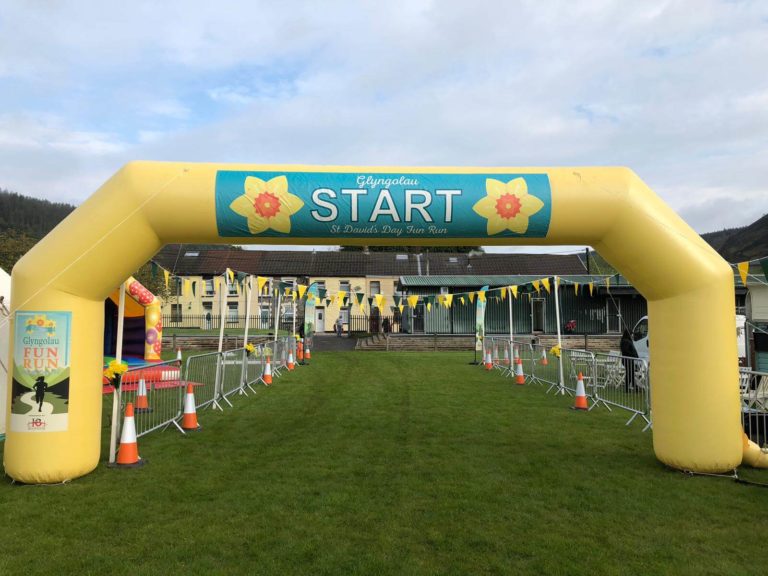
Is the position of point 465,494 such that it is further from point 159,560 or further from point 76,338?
point 76,338

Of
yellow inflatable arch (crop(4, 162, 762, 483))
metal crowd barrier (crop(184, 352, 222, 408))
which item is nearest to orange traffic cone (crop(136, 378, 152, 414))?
metal crowd barrier (crop(184, 352, 222, 408))

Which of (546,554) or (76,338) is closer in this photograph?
(546,554)

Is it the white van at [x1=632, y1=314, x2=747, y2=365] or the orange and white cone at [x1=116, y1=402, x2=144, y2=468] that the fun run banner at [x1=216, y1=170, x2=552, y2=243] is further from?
the white van at [x1=632, y1=314, x2=747, y2=365]

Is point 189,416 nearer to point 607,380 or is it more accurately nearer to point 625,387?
point 625,387

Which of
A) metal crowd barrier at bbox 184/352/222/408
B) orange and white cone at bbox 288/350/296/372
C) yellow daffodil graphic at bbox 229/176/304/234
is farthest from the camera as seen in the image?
orange and white cone at bbox 288/350/296/372

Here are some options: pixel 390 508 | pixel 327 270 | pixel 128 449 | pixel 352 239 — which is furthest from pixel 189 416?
pixel 327 270

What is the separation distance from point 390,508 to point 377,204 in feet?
10.6

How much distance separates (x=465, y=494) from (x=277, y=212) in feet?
12.1

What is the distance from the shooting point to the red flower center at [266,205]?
19.6 ft

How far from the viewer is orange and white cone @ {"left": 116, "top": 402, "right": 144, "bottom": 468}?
6.40m

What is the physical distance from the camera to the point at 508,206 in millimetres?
6094

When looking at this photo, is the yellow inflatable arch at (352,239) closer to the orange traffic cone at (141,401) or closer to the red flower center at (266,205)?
the red flower center at (266,205)

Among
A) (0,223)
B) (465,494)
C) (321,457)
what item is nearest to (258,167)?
(321,457)

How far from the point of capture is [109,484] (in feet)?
18.8
